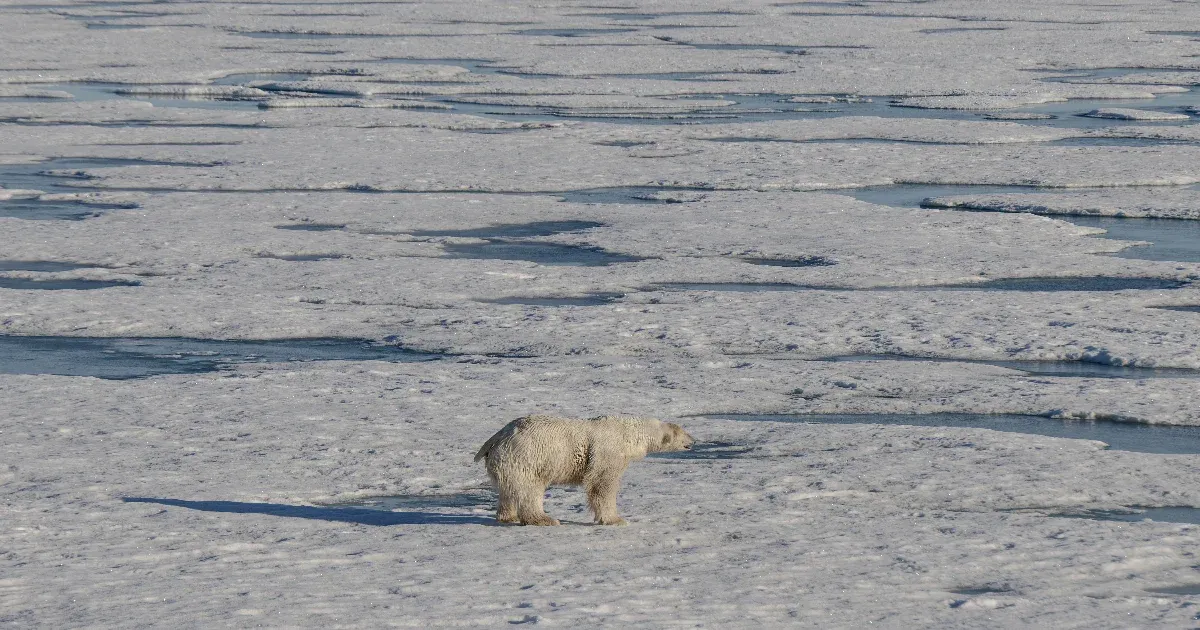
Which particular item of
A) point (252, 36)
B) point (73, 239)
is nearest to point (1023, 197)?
point (73, 239)

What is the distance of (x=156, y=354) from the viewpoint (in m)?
8.27

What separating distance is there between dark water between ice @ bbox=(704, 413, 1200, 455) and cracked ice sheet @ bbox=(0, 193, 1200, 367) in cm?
113

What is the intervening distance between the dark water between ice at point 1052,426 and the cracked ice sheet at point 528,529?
8.4 inches

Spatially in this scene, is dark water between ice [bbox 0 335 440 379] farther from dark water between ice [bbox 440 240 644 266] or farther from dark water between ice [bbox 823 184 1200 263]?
dark water between ice [bbox 823 184 1200 263]

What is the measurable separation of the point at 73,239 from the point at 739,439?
6.39 m

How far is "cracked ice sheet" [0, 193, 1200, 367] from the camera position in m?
8.58

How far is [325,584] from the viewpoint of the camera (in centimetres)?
483

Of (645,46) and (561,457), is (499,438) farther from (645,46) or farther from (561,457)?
(645,46)

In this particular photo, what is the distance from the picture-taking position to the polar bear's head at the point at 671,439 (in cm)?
549

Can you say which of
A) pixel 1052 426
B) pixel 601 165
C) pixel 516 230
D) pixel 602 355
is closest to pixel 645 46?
pixel 601 165

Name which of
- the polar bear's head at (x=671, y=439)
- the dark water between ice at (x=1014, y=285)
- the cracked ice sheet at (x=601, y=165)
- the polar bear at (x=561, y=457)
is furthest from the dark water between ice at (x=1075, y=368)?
the cracked ice sheet at (x=601, y=165)

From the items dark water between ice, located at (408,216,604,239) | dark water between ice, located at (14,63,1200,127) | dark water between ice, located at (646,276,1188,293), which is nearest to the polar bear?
dark water between ice, located at (646,276,1188,293)

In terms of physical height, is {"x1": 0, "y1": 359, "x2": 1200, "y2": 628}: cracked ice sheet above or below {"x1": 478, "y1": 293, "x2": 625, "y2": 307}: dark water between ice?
below

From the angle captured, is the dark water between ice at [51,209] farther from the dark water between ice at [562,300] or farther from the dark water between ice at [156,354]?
the dark water between ice at [562,300]
